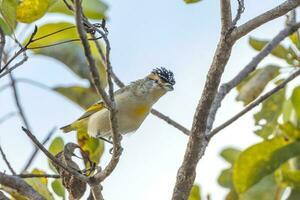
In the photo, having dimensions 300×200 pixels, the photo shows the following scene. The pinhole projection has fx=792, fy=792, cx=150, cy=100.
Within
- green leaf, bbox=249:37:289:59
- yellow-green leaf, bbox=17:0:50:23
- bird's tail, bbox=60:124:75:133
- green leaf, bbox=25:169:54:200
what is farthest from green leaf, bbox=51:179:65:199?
bird's tail, bbox=60:124:75:133

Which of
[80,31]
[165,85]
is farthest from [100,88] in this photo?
[165,85]

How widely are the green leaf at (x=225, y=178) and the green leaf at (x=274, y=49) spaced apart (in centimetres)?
77

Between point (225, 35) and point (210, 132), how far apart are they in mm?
662

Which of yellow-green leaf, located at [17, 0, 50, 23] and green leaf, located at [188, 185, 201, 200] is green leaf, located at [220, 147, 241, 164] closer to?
green leaf, located at [188, 185, 201, 200]

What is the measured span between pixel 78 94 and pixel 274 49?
135cm

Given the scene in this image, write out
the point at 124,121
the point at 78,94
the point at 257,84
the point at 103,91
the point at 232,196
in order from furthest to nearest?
the point at 124,121, the point at 257,84, the point at 232,196, the point at 78,94, the point at 103,91

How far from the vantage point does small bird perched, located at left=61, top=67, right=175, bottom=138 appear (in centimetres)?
466

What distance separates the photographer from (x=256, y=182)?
3.46 metres

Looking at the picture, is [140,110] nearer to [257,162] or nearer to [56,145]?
[56,145]

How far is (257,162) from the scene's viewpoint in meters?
3.41

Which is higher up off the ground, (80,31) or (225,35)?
(225,35)

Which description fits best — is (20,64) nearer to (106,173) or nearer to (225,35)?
(106,173)

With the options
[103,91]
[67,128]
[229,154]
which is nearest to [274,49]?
[229,154]

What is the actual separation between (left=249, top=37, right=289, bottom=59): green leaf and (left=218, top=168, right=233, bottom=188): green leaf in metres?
0.77
